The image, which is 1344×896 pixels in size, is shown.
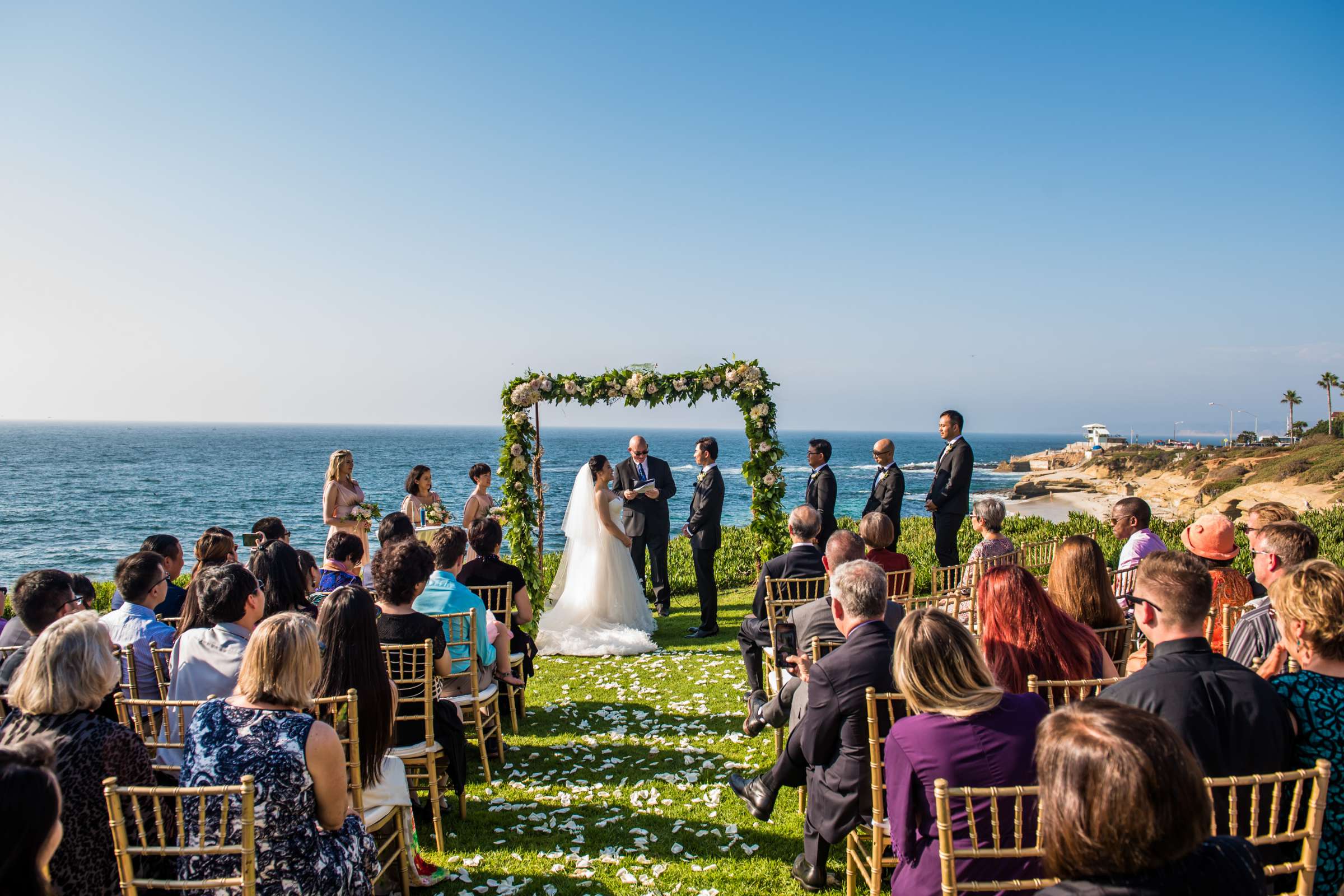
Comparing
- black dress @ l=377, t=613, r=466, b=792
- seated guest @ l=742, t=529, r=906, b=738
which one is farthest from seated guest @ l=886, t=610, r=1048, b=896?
black dress @ l=377, t=613, r=466, b=792

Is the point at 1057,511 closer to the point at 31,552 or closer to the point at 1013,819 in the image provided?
the point at 1013,819

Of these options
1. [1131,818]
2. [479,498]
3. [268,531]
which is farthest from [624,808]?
[479,498]

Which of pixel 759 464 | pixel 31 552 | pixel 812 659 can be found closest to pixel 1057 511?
pixel 759 464

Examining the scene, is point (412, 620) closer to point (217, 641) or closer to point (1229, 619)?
point (217, 641)

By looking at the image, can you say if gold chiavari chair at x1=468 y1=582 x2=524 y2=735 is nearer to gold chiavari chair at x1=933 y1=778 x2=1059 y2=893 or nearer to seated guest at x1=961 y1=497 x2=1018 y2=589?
seated guest at x1=961 y1=497 x2=1018 y2=589

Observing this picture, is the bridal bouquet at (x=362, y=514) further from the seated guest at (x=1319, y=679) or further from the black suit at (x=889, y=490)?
the seated guest at (x=1319, y=679)

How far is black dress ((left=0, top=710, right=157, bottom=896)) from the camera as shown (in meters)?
2.57

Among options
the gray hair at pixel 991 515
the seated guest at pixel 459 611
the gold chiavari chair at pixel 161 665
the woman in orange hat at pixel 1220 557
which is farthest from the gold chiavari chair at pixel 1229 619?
the gold chiavari chair at pixel 161 665

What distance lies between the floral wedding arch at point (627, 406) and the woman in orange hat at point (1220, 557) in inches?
209

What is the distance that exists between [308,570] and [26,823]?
11.2 feet

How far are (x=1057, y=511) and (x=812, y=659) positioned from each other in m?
34.4

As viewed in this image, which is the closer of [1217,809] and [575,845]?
[1217,809]

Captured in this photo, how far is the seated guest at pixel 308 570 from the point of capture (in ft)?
A: 16.0

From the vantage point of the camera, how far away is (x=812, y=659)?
404 centimetres
